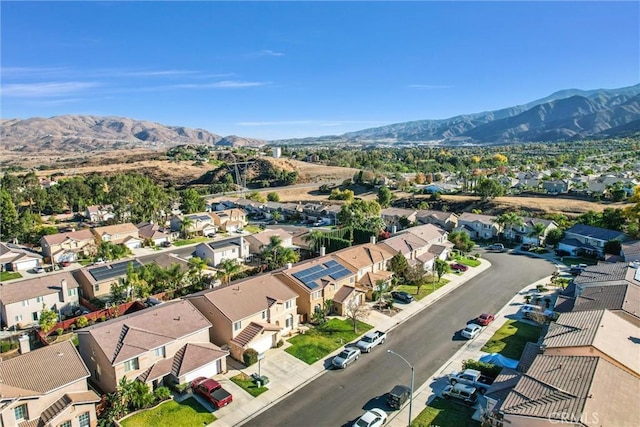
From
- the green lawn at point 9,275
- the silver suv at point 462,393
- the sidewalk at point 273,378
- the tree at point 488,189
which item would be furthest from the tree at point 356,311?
the tree at point 488,189

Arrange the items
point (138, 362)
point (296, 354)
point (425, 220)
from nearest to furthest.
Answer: point (138, 362), point (296, 354), point (425, 220)

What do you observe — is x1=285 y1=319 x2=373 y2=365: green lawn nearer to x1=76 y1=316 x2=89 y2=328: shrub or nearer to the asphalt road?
the asphalt road

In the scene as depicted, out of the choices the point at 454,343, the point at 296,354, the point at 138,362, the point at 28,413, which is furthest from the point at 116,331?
the point at 454,343

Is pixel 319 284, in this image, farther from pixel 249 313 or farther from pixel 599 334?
pixel 599 334

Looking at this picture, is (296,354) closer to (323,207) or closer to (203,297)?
(203,297)

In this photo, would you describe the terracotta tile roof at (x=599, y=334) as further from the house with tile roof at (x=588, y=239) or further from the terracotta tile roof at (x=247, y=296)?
the house with tile roof at (x=588, y=239)

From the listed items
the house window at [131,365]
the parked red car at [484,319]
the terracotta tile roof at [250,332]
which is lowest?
the parked red car at [484,319]
